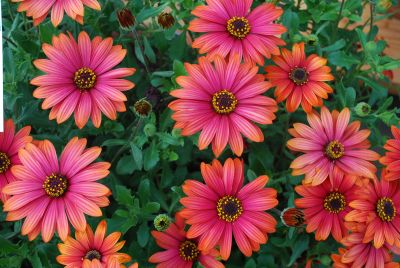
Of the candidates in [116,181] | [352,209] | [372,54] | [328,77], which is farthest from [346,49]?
[116,181]

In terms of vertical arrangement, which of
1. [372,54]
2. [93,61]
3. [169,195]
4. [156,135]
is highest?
[372,54]

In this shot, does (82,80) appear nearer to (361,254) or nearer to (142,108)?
(142,108)

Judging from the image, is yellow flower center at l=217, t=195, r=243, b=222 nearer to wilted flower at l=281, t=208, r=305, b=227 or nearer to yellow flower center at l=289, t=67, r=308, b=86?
wilted flower at l=281, t=208, r=305, b=227

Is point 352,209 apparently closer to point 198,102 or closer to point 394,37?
point 198,102

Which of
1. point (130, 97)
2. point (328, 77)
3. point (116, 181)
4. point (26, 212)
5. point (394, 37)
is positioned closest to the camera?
point (26, 212)

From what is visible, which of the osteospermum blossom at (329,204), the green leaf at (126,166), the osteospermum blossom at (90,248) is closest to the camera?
the osteospermum blossom at (90,248)

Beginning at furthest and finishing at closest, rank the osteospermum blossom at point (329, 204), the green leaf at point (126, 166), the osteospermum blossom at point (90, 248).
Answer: the green leaf at point (126, 166) < the osteospermum blossom at point (329, 204) < the osteospermum blossom at point (90, 248)

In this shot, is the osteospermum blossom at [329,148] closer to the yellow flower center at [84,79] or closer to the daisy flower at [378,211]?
the daisy flower at [378,211]

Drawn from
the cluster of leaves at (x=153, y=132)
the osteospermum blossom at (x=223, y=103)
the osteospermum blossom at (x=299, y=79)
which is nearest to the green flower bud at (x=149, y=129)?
the cluster of leaves at (x=153, y=132)
